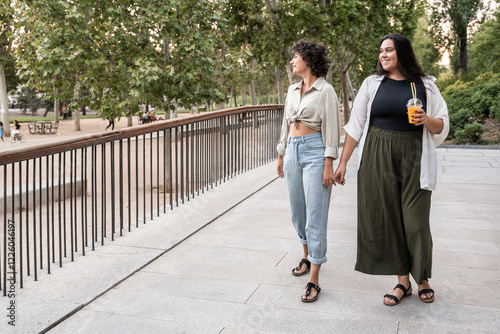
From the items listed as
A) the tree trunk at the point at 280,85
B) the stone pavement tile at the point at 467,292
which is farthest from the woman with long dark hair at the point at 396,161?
the tree trunk at the point at 280,85

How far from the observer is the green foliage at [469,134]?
1566cm

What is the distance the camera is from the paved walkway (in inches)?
141

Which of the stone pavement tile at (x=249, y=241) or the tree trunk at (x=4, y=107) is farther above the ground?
the tree trunk at (x=4, y=107)

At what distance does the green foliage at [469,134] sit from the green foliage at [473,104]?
Answer: 17 cm

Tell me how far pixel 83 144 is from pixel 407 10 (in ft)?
76.4

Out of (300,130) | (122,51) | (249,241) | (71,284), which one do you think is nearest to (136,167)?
(249,241)

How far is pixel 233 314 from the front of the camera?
375cm

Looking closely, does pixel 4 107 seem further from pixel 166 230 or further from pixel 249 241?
pixel 249 241

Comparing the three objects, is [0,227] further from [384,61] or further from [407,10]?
[407,10]

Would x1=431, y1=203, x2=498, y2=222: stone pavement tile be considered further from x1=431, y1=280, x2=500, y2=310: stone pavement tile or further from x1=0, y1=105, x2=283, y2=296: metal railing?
x1=0, y1=105, x2=283, y2=296: metal railing

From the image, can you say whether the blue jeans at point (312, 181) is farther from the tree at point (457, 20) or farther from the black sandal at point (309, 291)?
the tree at point (457, 20)

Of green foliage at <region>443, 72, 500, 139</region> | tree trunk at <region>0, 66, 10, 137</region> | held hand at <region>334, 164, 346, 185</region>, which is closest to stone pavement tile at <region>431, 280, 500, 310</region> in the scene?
held hand at <region>334, 164, 346, 185</region>

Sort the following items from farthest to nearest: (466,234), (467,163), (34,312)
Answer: (467,163), (466,234), (34,312)

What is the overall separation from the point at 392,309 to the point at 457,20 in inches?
1762
